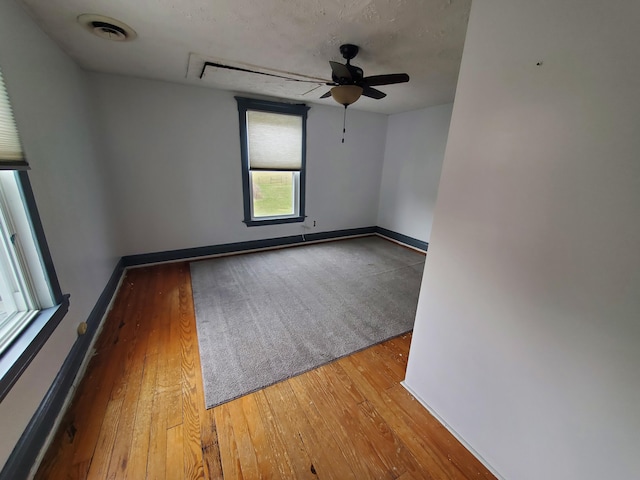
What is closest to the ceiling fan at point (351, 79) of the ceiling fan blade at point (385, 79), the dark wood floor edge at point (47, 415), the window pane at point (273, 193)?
the ceiling fan blade at point (385, 79)

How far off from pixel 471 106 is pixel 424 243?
3322 mm

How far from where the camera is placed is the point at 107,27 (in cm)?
173

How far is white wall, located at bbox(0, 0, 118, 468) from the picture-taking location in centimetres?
127

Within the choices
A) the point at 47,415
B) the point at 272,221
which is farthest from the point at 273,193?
the point at 47,415

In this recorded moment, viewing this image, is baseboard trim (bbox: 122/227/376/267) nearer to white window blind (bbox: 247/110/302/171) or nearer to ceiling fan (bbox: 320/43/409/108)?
white window blind (bbox: 247/110/302/171)

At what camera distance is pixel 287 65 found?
235 centimetres

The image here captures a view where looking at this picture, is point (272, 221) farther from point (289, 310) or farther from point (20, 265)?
point (20, 265)

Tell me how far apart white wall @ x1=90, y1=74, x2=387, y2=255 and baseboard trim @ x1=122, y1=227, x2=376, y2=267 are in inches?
3.0

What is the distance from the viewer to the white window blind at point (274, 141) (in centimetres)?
354

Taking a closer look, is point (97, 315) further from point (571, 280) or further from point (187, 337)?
point (571, 280)

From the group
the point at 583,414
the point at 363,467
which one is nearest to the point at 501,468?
the point at 583,414

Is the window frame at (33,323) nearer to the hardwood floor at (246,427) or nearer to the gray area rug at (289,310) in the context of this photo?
the hardwood floor at (246,427)

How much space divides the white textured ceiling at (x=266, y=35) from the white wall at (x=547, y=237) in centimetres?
73

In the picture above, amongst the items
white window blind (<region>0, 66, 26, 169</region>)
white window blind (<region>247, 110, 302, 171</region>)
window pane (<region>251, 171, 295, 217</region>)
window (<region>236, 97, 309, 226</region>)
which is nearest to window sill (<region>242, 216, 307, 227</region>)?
window (<region>236, 97, 309, 226</region>)
